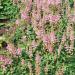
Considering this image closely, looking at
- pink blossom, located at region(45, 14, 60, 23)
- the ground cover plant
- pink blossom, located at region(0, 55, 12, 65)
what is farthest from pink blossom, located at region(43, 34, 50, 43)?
pink blossom, located at region(0, 55, 12, 65)

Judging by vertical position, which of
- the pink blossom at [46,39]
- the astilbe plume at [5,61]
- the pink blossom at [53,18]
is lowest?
the astilbe plume at [5,61]

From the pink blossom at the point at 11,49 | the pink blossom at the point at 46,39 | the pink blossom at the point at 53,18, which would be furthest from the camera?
the pink blossom at the point at 53,18

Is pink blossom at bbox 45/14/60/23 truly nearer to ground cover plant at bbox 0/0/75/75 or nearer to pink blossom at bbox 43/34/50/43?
ground cover plant at bbox 0/0/75/75

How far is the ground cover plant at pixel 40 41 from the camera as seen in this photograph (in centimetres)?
565

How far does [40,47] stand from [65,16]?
2.93 ft

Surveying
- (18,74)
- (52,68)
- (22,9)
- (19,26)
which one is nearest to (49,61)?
(52,68)

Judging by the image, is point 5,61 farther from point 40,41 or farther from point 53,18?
point 53,18

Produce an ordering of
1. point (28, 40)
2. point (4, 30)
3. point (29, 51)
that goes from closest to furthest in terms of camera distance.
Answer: point (29, 51), point (28, 40), point (4, 30)

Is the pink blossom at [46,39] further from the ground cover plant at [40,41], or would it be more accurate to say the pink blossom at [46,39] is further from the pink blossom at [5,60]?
the pink blossom at [5,60]

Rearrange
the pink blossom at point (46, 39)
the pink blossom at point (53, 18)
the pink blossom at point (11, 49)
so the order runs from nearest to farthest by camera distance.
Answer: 1. the pink blossom at point (11, 49)
2. the pink blossom at point (46, 39)
3. the pink blossom at point (53, 18)

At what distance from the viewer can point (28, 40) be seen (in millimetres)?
6141

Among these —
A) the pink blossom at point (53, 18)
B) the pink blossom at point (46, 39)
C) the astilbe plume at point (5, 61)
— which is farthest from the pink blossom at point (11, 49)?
the pink blossom at point (53, 18)

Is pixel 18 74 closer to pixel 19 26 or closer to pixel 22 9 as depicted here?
pixel 19 26

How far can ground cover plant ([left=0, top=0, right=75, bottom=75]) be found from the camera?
18.5ft
